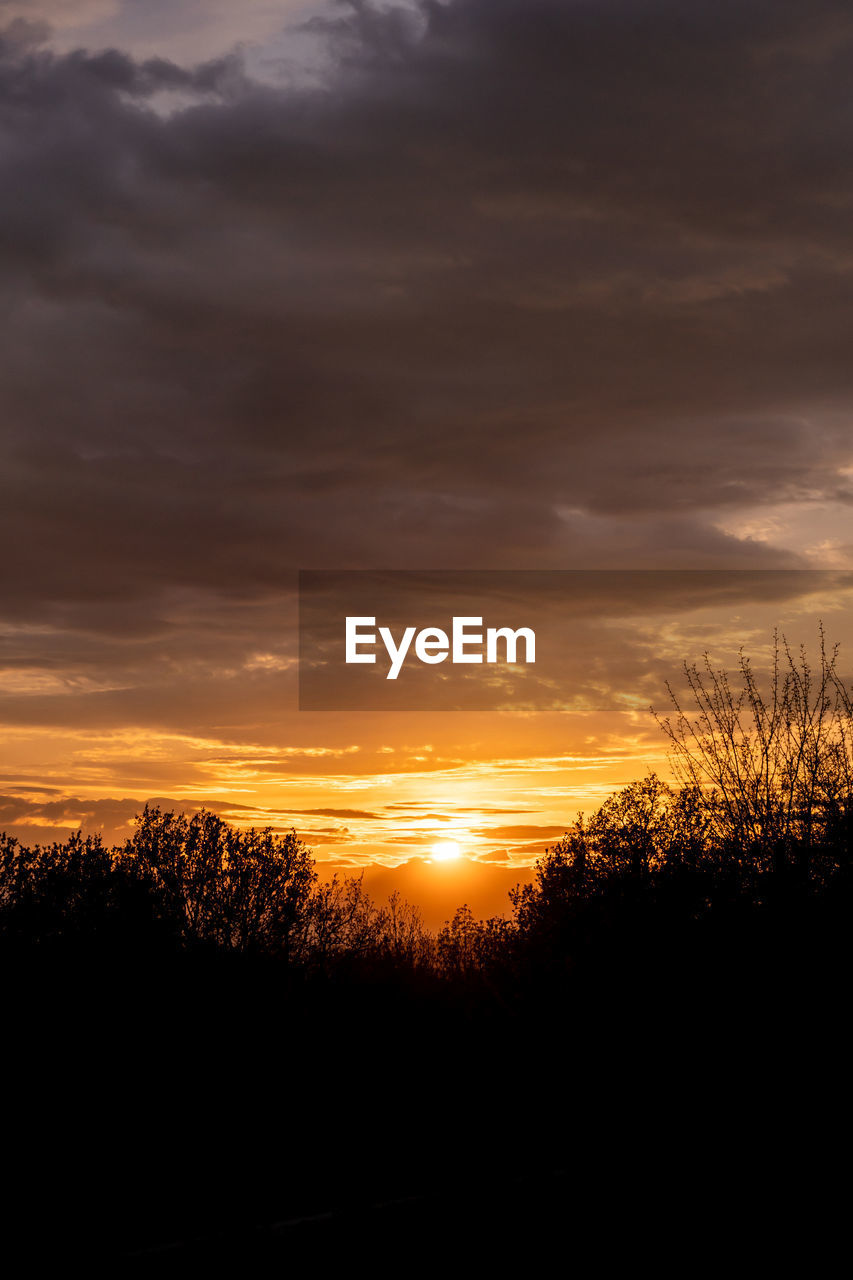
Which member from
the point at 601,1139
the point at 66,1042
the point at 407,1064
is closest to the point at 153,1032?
the point at 66,1042

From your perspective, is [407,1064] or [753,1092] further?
[407,1064]

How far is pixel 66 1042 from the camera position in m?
25.7

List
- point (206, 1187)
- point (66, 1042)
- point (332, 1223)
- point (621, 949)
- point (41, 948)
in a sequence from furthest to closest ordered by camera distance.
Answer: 1. point (41, 948)
2. point (66, 1042)
3. point (621, 949)
4. point (206, 1187)
5. point (332, 1223)

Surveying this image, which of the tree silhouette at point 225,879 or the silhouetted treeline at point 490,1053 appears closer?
the silhouetted treeline at point 490,1053

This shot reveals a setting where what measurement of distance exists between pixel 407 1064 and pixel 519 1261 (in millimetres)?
18909

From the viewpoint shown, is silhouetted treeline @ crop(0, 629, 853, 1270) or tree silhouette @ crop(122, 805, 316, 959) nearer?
silhouetted treeline @ crop(0, 629, 853, 1270)

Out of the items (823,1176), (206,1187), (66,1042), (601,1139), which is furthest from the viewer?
(66,1042)

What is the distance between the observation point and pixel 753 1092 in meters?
15.8

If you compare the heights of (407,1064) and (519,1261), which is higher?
(519,1261)

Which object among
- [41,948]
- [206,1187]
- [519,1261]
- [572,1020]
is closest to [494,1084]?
[572,1020]

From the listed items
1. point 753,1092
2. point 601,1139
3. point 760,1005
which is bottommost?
point 601,1139

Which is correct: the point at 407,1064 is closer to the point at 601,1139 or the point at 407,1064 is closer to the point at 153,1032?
the point at 153,1032

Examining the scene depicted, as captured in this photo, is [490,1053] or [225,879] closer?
[490,1053]

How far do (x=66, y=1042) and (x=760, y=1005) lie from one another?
58.5ft
